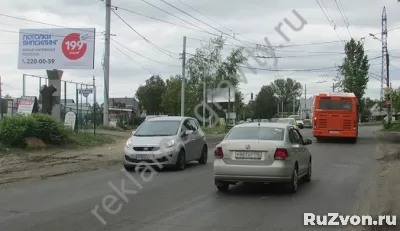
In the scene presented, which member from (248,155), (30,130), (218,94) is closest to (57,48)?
(30,130)

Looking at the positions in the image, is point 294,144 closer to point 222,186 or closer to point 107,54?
point 222,186

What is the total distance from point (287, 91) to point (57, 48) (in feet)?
367

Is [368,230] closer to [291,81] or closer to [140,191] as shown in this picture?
[140,191]

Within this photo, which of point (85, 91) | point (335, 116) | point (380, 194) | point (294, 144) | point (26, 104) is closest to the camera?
point (380, 194)

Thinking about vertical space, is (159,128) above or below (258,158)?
above

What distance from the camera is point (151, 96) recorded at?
4444 inches

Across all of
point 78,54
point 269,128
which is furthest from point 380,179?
point 78,54

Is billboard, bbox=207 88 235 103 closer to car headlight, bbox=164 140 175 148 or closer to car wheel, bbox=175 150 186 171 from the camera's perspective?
car wheel, bbox=175 150 186 171

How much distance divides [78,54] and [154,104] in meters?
74.1

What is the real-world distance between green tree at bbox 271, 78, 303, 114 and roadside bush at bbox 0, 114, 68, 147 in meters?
113

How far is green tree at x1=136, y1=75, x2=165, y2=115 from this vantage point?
112 meters

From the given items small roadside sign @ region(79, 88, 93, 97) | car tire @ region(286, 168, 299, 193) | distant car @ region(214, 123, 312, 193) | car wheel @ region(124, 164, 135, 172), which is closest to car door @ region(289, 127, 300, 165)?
distant car @ region(214, 123, 312, 193)

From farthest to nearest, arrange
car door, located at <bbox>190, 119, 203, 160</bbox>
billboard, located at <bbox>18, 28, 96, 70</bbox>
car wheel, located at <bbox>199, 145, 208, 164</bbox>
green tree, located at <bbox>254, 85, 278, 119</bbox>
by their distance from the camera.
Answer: green tree, located at <bbox>254, 85, 278, 119</bbox> → billboard, located at <bbox>18, 28, 96, 70</bbox> → car wheel, located at <bbox>199, 145, 208, 164</bbox> → car door, located at <bbox>190, 119, 203, 160</bbox>

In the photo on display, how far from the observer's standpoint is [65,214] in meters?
8.76
